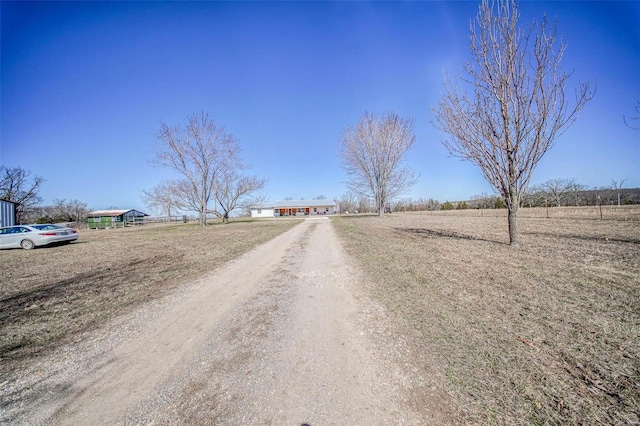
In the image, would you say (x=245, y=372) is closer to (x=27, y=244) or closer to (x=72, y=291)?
(x=72, y=291)

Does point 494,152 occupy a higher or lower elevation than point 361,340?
higher

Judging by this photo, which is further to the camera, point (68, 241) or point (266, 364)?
point (68, 241)

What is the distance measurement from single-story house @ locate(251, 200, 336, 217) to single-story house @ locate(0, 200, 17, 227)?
157ft

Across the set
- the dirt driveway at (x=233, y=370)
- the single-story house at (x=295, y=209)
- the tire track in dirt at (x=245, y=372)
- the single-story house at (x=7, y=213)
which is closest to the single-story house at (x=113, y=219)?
the single-story house at (x=7, y=213)

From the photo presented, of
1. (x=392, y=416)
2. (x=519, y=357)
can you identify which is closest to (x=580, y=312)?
(x=519, y=357)

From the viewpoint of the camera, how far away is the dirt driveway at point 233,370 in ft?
6.72

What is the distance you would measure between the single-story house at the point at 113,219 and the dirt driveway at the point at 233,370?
172 feet

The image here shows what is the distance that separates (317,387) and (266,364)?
702 millimetres

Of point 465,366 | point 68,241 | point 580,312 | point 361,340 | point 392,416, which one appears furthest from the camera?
point 68,241

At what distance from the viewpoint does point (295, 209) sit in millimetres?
73188

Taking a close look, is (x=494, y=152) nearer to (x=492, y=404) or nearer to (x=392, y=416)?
(x=492, y=404)

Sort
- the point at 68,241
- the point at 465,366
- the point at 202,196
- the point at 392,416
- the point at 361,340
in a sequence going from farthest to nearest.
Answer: the point at 202,196
the point at 68,241
the point at 361,340
the point at 465,366
the point at 392,416

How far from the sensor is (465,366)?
2.49 meters

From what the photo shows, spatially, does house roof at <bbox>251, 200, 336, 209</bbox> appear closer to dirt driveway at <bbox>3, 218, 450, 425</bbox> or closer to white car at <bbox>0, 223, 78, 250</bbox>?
white car at <bbox>0, 223, 78, 250</bbox>
